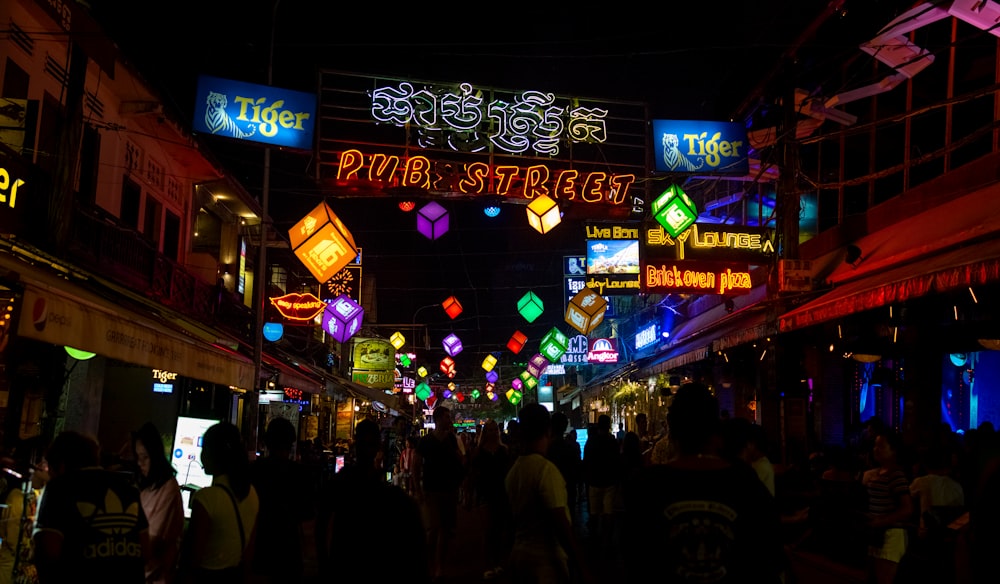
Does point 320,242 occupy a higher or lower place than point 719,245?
lower

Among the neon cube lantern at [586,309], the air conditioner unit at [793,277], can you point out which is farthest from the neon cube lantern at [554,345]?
the air conditioner unit at [793,277]

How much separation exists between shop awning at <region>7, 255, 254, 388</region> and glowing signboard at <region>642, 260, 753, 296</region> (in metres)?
8.73

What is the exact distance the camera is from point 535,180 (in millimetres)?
16969

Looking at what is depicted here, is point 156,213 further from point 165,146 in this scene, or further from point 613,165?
point 613,165

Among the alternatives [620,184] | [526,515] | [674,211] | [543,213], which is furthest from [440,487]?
[620,184]

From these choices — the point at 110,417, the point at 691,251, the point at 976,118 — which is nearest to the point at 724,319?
the point at 691,251

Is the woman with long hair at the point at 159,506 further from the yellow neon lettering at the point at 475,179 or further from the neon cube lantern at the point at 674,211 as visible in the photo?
the yellow neon lettering at the point at 475,179

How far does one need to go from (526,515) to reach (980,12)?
996 centimetres

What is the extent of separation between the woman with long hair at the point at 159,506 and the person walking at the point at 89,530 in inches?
26.1

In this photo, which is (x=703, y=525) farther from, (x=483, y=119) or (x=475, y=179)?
(x=483, y=119)

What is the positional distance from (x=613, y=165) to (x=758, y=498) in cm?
1544

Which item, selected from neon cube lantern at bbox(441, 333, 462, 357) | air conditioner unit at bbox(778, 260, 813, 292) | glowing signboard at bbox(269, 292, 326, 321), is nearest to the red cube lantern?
neon cube lantern at bbox(441, 333, 462, 357)

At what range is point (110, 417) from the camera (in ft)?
57.1

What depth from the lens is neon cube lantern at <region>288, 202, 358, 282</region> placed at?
44.7 feet
